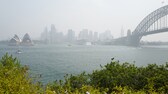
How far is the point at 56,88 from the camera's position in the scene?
1123 centimetres

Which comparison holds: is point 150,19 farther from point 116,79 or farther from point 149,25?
point 116,79

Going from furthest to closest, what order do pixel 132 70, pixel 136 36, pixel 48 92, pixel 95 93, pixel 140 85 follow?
pixel 136 36, pixel 132 70, pixel 140 85, pixel 95 93, pixel 48 92

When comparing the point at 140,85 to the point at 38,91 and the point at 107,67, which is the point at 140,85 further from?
the point at 38,91

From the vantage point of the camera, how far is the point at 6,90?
9055mm

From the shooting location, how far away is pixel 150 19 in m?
99.7

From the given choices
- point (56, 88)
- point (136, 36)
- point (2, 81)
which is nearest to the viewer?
point (2, 81)

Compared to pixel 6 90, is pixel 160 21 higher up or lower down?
higher up

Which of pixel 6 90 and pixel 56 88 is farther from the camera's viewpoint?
pixel 56 88

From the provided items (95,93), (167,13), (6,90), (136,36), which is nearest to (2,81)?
(6,90)

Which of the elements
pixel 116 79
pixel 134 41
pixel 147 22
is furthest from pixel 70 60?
pixel 134 41

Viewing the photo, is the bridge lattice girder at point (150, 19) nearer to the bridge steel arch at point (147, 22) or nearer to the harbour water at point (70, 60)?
the bridge steel arch at point (147, 22)

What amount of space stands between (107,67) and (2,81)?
5169 millimetres

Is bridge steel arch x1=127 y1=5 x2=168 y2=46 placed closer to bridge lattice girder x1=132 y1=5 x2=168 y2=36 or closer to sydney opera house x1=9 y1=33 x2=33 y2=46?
bridge lattice girder x1=132 y1=5 x2=168 y2=36

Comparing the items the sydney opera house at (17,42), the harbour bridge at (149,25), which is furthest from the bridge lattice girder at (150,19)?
the sydney opera house at (17,42)
